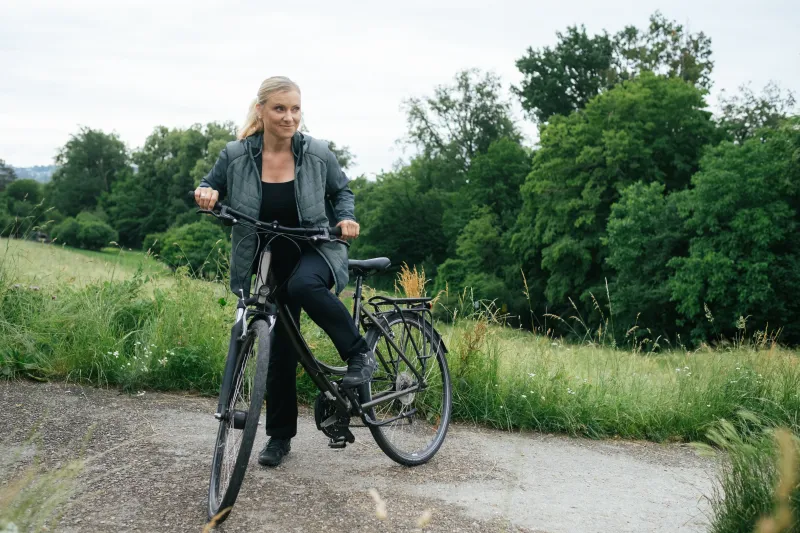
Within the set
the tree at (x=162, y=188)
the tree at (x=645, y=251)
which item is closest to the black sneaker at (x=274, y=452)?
the tree at (x=645, y=251)

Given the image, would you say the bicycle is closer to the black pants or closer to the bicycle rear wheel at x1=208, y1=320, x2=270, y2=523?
the bicycle rear wheel at x1=208, y1=320, x2=270, y2=523

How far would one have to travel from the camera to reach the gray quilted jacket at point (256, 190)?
4.00 metres

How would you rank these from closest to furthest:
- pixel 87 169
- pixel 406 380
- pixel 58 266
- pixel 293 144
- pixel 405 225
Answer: pixel 293 144 → pixel 406 380 → pixel 58 266 → pixel 405 225 → pixel 87 169

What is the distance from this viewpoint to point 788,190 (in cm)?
2942

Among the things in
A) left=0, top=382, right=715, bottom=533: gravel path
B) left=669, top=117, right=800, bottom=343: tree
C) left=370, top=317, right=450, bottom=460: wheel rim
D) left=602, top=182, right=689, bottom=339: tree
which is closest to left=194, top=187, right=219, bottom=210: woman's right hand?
left=0, top=382, right=715, bottom=533: gravel path

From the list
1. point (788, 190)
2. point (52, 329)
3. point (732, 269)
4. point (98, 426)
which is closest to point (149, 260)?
point (52, 329)

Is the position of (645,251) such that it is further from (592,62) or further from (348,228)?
(348,228)

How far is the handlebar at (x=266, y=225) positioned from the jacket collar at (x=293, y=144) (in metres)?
0.40

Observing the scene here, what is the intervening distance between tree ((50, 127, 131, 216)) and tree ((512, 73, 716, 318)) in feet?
145

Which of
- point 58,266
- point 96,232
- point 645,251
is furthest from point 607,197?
point 96,232

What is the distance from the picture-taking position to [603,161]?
3534 cm

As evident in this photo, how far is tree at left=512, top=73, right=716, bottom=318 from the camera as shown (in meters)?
34.5

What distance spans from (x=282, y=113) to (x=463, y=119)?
4516 centimetres

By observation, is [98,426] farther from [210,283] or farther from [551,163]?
[551,163]
